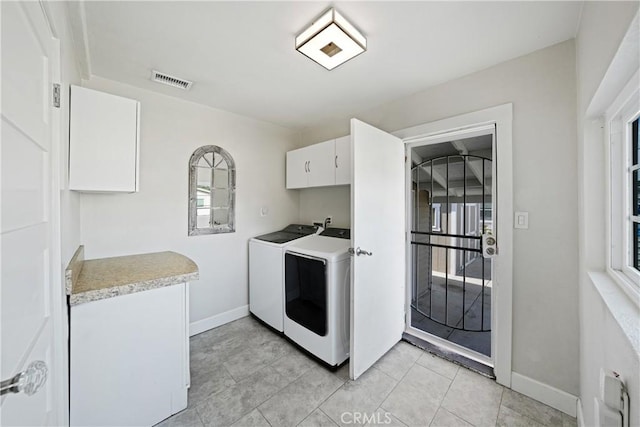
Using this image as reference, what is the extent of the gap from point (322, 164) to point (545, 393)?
2537 millimetres

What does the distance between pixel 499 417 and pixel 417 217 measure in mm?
1659

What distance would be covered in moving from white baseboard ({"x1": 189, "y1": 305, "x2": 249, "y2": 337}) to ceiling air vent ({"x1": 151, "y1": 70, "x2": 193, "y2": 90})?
228 centimetres

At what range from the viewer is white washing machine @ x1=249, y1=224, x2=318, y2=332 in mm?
2457

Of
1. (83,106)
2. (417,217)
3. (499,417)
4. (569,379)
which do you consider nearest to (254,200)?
(83,106)

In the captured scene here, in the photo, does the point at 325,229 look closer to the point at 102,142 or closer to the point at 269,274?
the point at 269,274

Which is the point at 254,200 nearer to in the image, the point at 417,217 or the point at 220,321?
the point at 220,321

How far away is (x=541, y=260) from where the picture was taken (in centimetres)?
165

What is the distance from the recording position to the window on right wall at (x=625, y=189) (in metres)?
1.06

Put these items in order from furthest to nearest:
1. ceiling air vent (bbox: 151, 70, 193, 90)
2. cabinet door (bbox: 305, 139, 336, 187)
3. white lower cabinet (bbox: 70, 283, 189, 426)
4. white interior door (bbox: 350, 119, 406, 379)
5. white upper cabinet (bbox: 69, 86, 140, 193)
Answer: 1. cabinet door (bbox: 305, 139, 336, 187)
2. ceiling air vent (bbox: 151, 70, 193, 90)
3. white interior door (bbox: 350, 119, 406, 379)
4. white upper cabinet (bbox: 69, 86, 140, 193)
5. white lower cabinet (bbox: 70, 283, 189, 426)

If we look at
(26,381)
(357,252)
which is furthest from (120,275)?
(357,252)

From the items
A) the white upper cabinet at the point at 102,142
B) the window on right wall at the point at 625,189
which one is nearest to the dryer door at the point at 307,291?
the white upper cabinet at the point at 102,142

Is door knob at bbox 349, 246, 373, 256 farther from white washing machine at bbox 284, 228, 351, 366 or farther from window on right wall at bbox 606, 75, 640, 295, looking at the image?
window on right wall at bbox 606, 75, 640, 295

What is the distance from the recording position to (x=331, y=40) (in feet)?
4.81

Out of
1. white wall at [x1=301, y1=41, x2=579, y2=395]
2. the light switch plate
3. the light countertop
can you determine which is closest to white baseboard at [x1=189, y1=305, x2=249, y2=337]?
the light countertop
